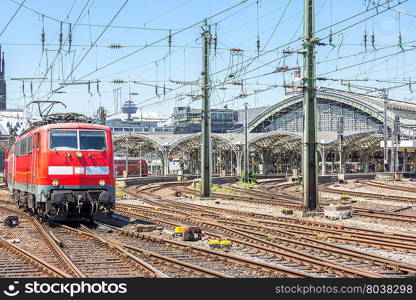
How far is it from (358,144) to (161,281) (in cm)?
6561

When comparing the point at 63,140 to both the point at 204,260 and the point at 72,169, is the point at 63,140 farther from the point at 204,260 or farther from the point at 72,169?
the point at 204,260

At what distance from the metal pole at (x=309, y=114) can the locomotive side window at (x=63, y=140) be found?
916cm

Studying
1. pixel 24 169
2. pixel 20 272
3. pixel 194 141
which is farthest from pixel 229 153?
pixel 20 272

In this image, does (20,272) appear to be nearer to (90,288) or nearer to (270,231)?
(90,288)

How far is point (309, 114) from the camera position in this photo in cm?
2377

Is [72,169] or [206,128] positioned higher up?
[206,128]

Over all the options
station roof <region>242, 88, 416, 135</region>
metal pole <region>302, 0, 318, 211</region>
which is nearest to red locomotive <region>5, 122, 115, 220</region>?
metal pole <region>302, 0, 318, 211</region>

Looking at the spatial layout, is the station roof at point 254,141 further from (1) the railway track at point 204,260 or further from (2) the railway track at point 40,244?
(1) the railway track at point 204,260

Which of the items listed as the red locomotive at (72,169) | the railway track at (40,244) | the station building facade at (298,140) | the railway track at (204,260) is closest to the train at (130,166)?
the station building facade at (298,140)

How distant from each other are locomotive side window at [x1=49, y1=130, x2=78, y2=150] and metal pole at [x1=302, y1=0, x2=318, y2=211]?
9.16 meters

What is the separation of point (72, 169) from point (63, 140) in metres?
1.04

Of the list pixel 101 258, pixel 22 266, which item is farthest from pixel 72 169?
pixel 22 266

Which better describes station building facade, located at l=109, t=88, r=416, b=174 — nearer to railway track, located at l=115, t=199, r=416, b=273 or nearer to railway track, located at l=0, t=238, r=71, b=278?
railway track, located at l=115, t=199, r=416, b=273

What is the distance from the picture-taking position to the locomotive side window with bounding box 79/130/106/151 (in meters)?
20.1
